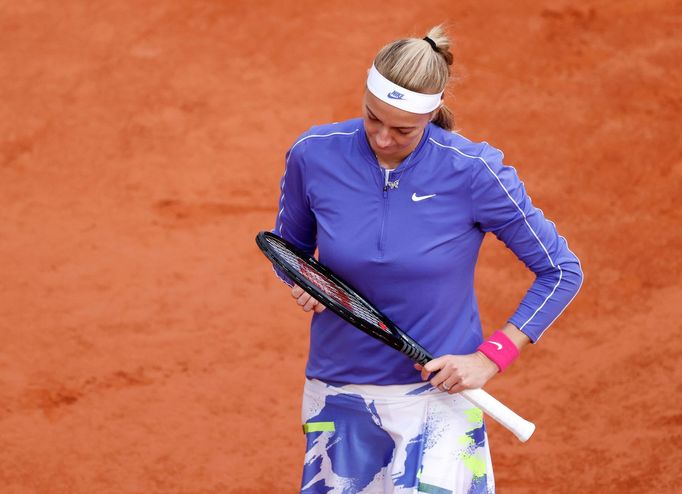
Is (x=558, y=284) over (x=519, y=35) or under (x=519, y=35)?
over

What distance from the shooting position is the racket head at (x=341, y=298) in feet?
9.43

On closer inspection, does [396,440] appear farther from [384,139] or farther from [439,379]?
[384,139]

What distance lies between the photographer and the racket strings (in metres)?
2.92

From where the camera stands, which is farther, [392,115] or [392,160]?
[392,160]

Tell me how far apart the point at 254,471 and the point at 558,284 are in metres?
2.12

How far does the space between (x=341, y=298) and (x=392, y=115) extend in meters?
0.49

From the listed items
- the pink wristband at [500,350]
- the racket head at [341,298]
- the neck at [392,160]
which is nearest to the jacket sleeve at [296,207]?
the racket head at [341,298]

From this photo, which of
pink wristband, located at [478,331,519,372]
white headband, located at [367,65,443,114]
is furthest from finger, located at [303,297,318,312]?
white headband, located at [367,65,443,114]

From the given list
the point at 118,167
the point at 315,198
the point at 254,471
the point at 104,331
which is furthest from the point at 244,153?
the point at 315,198

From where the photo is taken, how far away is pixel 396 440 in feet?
10.1

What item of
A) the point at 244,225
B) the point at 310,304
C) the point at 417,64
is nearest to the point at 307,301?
the point at 310,304

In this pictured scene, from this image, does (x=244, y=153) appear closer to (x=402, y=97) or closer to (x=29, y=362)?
(x=29, y=362)

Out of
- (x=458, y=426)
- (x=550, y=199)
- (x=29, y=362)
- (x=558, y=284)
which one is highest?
(x=558, y=284)

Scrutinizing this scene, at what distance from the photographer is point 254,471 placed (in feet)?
15.4
